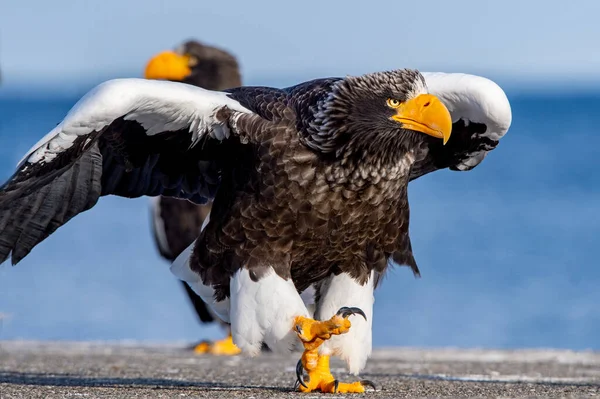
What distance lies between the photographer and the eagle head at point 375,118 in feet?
24.0

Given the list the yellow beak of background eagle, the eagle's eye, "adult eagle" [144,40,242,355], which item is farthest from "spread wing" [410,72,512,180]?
the eagle's eye

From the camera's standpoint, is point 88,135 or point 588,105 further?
point 588,105

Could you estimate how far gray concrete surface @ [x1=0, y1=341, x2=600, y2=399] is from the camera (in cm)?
737

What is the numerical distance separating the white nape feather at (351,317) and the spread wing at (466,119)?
3.44 ft

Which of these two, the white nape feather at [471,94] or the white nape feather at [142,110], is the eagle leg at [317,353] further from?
the white nape feather at [471,94]

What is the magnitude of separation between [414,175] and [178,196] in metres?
1.50

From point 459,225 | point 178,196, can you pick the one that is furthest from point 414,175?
point 459,225

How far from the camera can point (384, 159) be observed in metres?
7.39

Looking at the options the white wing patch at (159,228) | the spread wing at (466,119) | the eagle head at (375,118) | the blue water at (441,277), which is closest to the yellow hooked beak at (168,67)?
the white wing patch at (159,228)

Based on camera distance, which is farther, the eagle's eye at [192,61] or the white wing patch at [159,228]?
the eagle's eye at [192,61]

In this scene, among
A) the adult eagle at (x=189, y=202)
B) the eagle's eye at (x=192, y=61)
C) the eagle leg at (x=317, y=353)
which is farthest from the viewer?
the eagle's eye at (x=192, y=61)

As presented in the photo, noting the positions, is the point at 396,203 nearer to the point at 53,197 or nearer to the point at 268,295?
the point at 268,295

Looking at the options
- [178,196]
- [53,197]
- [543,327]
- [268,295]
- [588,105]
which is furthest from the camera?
[588,105]

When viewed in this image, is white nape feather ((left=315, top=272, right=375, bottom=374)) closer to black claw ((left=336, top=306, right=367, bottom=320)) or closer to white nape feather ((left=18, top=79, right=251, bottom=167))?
black claw ((left=336, top=306, right=367, bottom=320))
